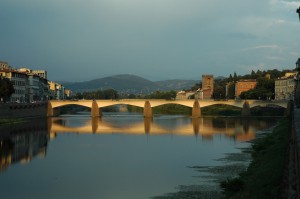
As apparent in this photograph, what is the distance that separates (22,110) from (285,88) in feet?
163

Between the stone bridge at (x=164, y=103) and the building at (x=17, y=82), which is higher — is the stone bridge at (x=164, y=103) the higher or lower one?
the lower one

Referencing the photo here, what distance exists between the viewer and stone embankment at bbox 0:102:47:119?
2371 inches

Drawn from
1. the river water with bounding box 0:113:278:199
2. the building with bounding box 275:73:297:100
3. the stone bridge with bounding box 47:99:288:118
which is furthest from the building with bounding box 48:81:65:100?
the river water with bounding box 0:113:278:199

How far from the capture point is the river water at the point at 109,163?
18.9 metres

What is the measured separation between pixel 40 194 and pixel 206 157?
13.1 metres

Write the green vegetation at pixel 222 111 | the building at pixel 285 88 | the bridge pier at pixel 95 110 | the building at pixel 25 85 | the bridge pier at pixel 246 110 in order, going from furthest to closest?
the green vegetation at pixel 222 111, the building at pixel 285 88, the bridge pier at pixel 95 110, the building at pixel 25 85, the bridge pier at pixel 246 110

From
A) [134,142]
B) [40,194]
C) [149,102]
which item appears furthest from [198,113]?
[40,194]

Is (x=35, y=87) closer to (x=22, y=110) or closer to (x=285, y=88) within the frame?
(x=22, y=110)

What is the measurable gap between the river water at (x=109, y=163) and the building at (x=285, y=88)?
40.6 m

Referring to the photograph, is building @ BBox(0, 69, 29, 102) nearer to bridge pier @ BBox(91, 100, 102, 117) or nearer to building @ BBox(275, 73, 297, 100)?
bridge pier @ BBox(91, 100, 102, 117)

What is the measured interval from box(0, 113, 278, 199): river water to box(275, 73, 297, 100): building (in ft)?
133

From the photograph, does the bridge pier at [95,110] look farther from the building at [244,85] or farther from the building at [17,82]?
the building at [244,85]

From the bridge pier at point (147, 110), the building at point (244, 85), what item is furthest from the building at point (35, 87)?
the building at point (244, 85)

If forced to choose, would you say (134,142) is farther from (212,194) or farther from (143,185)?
(212,194)
